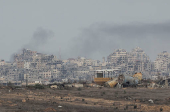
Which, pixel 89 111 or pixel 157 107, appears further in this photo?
pixel 157 107

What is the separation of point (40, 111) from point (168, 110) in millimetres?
8334

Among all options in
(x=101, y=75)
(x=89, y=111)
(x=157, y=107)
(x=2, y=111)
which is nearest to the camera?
(x=2, y=111)

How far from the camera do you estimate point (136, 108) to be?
26953 mm

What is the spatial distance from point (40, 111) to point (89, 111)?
3.07m

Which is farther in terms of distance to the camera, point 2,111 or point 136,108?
point 136,108

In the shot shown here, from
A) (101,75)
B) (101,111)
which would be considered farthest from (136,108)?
(101,75)

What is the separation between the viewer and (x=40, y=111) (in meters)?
23.4

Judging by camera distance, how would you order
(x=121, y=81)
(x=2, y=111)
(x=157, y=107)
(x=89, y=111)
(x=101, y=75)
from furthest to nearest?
(x=101, y=75)
(x=121, y=81)
(x=157, y=107)
(x=89, y=111)
(x=2, y=111)

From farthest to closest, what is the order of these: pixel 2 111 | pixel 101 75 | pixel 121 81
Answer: pixel 101 75 → pixel 121 81 → pixel 2 111

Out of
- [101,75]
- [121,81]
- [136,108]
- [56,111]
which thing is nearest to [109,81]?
[121,81]

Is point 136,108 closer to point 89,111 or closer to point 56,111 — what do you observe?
point 89,111

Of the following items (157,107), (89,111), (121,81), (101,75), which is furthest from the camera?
(101,75)

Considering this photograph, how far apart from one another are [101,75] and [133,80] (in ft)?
24.5

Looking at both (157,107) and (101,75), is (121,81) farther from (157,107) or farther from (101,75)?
(157,107)
